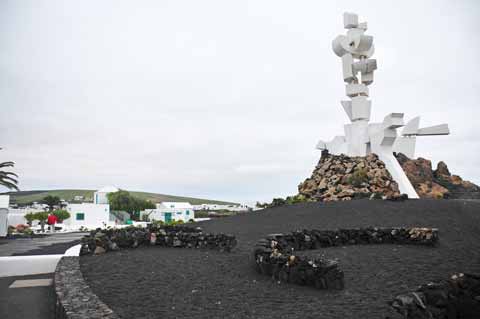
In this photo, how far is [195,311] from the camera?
577 cm

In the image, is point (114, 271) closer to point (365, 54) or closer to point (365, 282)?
point (365, 282)

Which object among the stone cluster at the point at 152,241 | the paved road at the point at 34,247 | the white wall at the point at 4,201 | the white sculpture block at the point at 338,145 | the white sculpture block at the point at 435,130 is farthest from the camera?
the white sculpture block at the point at 338,145

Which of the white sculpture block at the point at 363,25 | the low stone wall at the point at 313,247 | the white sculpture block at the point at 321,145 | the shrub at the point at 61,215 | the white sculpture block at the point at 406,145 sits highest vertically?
the white sculpture block at the point at 363,25

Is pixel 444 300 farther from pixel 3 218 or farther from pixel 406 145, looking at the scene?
pixel 3 218

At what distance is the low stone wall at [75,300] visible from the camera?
4891 millimetres

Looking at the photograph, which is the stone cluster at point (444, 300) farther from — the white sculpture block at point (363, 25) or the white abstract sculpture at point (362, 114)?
the white sculpture block at point (363, 25)

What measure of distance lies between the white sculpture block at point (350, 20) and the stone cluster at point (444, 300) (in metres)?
28.4

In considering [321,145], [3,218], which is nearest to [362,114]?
[321,145]

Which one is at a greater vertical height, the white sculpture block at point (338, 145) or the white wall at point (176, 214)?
the white sculpture block at point (338, 145)

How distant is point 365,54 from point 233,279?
26.8 m

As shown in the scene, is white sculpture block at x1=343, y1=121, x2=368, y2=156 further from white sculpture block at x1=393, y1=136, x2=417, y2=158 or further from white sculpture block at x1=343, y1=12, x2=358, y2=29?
white sculpture block at x1=343, y1=12, x2=358, y2=29

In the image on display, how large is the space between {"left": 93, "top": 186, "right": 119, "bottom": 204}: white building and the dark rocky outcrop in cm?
5062

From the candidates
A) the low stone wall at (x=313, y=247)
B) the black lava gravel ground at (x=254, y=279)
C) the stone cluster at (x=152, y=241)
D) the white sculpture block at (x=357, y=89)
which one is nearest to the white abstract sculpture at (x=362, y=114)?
the white sculpture block at (x=357, y=89)

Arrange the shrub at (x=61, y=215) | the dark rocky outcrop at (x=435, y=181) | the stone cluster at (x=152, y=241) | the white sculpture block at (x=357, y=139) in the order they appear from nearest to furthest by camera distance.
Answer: the stone cluster at (x=152, y=241)
the white sculpture block at (x=357, y=139)
the dark rocky outcrop at (x=435, y=181)
the shrub at (x=61, y=215)
